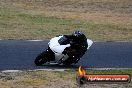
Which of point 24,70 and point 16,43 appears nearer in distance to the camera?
point 24,70

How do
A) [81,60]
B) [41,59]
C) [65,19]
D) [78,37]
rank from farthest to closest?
1. [65,19]
2. [81,60]
3. [41,59]
4. [78,37]

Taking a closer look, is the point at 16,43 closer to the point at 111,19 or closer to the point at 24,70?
the point at 24,70

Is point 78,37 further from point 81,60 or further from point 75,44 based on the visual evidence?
point 81,60

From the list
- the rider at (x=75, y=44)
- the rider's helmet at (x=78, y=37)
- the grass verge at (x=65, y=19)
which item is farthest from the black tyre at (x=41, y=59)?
the grass verge at (x=65, y=19)

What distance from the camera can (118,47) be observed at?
87.4 ft

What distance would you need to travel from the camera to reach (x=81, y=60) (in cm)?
2291

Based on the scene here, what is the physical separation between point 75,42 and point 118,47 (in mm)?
6518

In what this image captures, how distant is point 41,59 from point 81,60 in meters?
2.58

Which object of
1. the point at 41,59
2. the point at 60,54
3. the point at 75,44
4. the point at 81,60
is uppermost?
the point at 75,44

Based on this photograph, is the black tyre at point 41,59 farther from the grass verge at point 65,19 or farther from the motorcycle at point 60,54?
the grass verge at point 65,19

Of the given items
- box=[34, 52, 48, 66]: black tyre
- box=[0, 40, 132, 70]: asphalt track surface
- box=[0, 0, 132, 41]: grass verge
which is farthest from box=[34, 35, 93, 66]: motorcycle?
box=[0, 0, 132, 41]: grass verge

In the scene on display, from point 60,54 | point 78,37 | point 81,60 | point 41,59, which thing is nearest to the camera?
point 78,37

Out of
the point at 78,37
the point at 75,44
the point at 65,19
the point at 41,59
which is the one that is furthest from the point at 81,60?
the point at 65,19

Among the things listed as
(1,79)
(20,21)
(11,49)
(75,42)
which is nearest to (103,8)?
(20,21)
